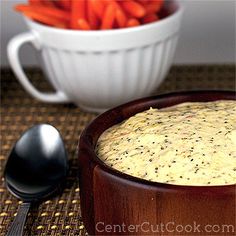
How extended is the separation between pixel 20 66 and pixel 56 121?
0.57 feet

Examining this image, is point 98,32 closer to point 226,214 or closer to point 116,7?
point 116,7

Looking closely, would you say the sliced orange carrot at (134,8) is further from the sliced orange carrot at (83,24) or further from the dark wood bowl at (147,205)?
the dark wood bowl at (147,205)

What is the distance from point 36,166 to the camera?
1419 mm

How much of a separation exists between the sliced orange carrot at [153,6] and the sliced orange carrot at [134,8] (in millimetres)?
50

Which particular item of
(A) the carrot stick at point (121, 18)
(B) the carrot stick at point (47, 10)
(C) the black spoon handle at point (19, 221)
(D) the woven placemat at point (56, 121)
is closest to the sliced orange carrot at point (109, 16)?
(A) the carrot stick at point (121, 18)

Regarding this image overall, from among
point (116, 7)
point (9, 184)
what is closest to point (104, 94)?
point (116, 7)

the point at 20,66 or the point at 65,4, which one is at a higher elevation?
the point at 65,4

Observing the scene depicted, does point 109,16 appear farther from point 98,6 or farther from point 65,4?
point 65,4

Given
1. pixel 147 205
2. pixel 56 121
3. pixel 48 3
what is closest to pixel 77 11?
pixel 48 3

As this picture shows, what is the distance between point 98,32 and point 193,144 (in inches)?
20.8

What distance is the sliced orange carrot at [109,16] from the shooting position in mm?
1590

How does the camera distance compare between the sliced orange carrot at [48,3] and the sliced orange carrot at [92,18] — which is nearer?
the sliced orange carrot at [92,18]

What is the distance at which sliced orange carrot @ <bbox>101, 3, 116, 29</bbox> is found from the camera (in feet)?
5.22

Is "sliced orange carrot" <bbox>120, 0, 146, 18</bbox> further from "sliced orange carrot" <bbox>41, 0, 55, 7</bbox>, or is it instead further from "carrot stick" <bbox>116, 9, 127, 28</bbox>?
"sliced orange carrot" <bbox>41, 0, 55, 7</bbox>
